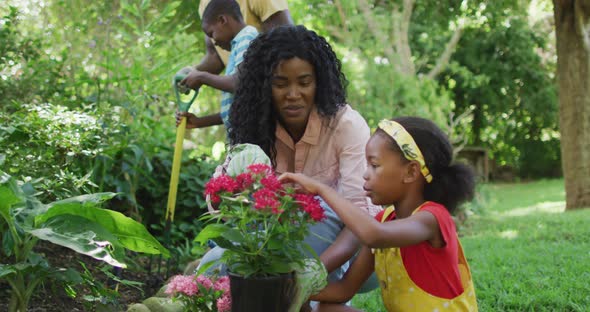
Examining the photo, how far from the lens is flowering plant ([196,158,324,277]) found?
1.68 m

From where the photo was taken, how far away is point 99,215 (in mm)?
2199

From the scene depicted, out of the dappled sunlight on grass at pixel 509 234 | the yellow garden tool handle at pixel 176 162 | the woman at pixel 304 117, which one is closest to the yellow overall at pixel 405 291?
the woman at pixel 304 117

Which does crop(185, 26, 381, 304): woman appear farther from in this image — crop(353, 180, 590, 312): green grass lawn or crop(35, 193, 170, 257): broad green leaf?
crop(353, 180, 590, 312): green grass lawn

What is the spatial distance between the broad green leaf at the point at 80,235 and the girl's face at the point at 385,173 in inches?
31.6

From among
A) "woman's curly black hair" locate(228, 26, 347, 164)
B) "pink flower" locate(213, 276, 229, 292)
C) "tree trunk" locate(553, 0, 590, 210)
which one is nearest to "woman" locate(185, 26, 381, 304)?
"woman's curly black hair" locate(228, 26, 347, 164)

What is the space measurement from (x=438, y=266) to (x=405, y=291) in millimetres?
141

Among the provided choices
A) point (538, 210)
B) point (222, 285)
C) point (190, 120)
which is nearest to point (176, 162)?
point (190, 120)

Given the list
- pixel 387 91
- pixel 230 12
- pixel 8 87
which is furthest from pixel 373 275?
pixel 387 91

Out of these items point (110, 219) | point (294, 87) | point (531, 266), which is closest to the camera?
point (110, 219)

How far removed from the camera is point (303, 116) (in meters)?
2.38

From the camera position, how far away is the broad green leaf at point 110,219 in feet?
6.96

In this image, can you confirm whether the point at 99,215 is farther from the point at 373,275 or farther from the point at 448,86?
the point at 448,86

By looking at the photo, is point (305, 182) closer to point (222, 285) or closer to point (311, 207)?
point (311, 207)

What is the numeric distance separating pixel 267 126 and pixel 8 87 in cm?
179
